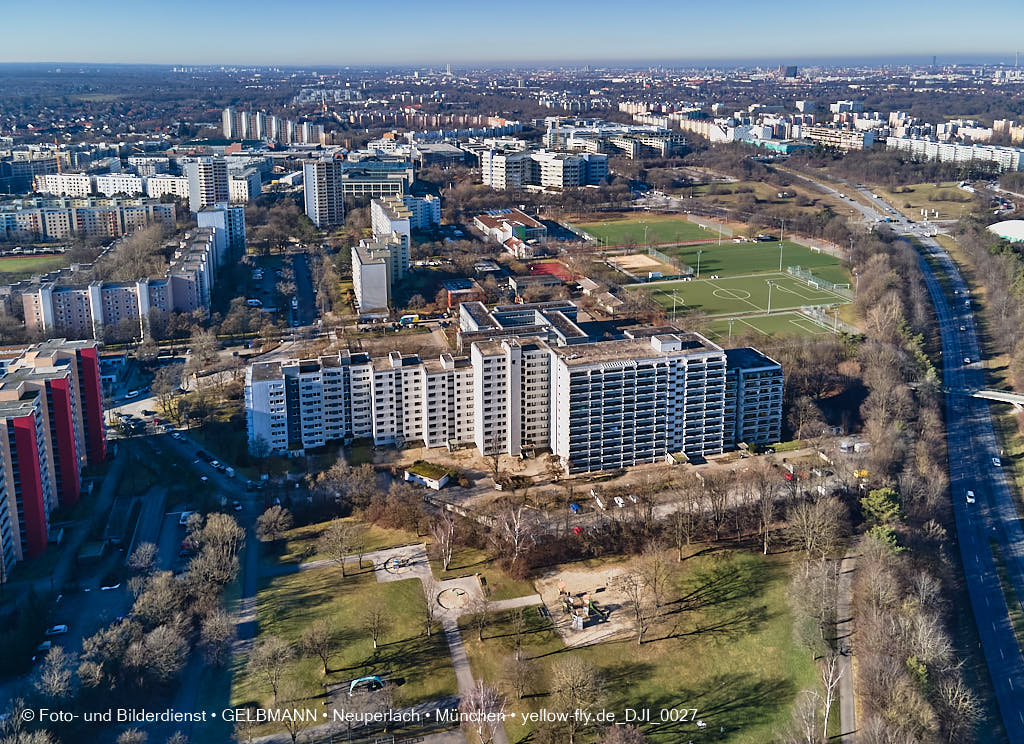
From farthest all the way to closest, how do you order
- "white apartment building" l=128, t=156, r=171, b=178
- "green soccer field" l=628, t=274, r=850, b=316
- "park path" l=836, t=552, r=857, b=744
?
1. "white apartment building" l=128, t=156, r=171, b=178
2. "green soccer field" l=628, t=274, r=850, b=316
3. "park path" l=836, t=552, r=857, b=744

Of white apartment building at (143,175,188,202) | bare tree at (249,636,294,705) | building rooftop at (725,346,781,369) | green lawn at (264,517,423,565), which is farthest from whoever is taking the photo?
white apartment building at (143,175,188,202)

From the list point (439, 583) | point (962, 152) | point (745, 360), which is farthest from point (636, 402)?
point (962, 152)

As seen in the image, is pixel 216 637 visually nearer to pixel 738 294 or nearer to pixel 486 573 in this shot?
pixel 486 573

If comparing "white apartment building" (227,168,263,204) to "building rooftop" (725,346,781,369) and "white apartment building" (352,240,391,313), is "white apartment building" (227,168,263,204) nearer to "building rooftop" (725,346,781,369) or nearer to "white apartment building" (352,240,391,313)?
"white apartment building" (352,240,391,313)

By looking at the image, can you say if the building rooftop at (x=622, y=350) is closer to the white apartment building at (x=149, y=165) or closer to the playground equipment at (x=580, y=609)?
the playground equipment at (x=580, y=609)

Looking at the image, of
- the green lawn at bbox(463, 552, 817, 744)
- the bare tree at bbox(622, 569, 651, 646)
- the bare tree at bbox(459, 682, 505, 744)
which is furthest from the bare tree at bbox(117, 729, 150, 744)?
the bare tree at bbox(622, 569, 651, 646)

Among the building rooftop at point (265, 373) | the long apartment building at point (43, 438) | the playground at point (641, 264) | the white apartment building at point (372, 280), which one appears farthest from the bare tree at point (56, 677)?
the playground at point (641, 264)
